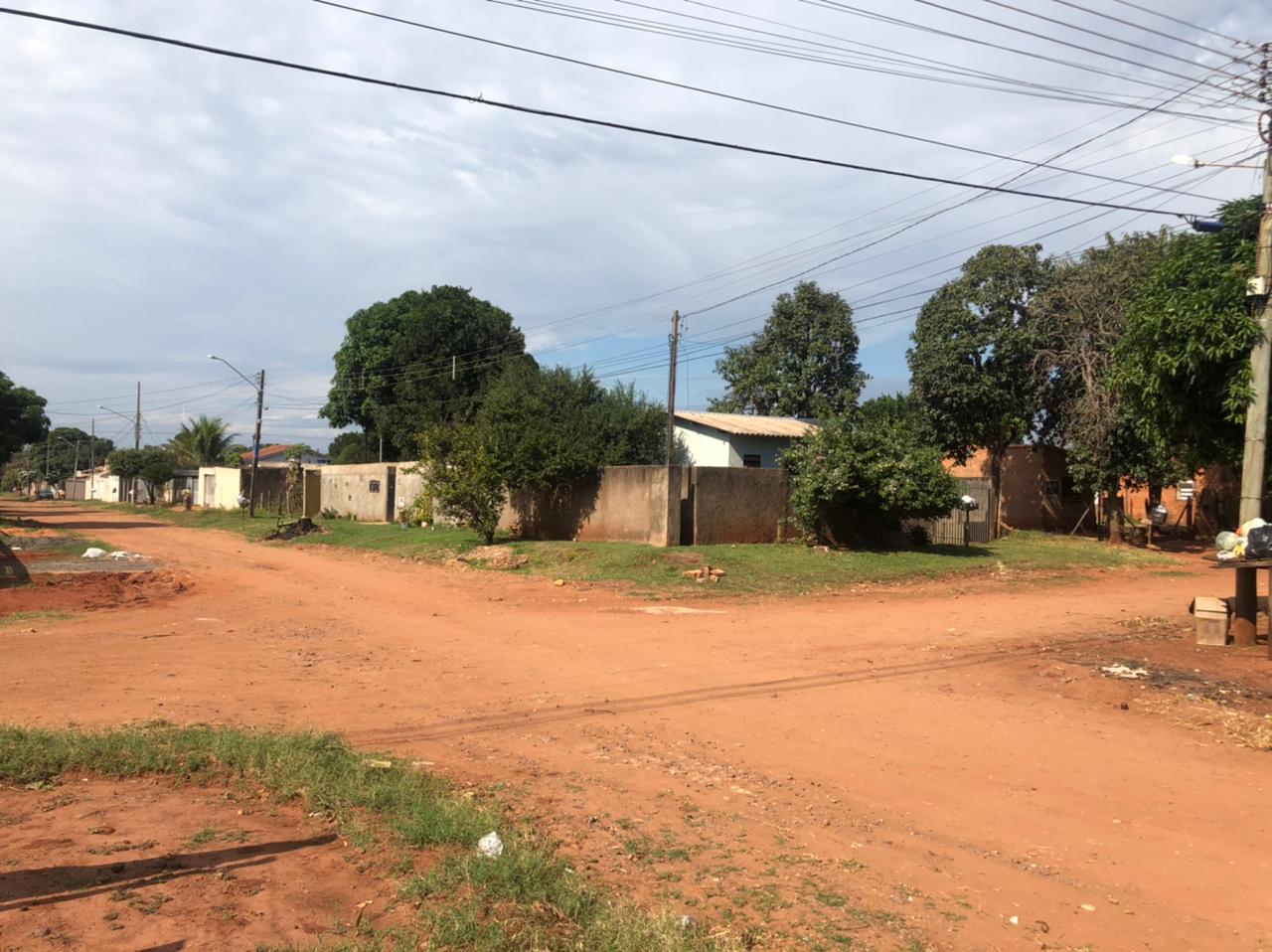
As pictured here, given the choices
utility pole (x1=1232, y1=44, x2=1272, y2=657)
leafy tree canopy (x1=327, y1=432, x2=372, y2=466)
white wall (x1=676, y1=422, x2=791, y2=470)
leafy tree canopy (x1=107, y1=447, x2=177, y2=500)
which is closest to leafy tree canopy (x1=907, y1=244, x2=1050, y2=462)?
white wall (x1=676, y1=422, x2=791, y2=470)

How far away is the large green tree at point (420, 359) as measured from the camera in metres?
49.7

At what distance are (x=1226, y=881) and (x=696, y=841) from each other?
9.65ft

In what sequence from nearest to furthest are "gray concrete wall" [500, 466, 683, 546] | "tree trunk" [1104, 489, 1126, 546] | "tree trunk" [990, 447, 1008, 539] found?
"gray concrete wall" [500, 466, 683, 546]
"tree trunk" [990, 447, 1008, 539]
"tree trunk" [1104, 489, 1126, 546]

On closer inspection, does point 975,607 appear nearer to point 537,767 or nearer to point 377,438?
point 537,767

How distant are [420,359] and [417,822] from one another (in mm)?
47009

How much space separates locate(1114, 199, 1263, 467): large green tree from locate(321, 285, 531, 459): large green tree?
36830mm

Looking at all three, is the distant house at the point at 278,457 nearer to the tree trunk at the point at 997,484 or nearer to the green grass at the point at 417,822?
the tree trunk at the point at 997,484

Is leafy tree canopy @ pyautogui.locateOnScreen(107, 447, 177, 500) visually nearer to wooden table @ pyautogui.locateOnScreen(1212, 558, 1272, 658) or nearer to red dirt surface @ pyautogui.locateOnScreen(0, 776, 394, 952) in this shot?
red dirt surface @ pyautogui.locateOnScreen(0, 776, 394, 952)

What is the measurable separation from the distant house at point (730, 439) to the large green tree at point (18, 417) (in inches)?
1268

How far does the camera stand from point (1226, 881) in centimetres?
527

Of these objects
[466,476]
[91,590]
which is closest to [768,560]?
[466,476]

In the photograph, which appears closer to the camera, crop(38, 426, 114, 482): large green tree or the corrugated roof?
the corrugated roof

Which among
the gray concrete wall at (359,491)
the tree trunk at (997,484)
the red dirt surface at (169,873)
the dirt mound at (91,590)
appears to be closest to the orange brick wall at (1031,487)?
the tree trunk at (997,484)

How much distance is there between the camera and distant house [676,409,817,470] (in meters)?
33.3
